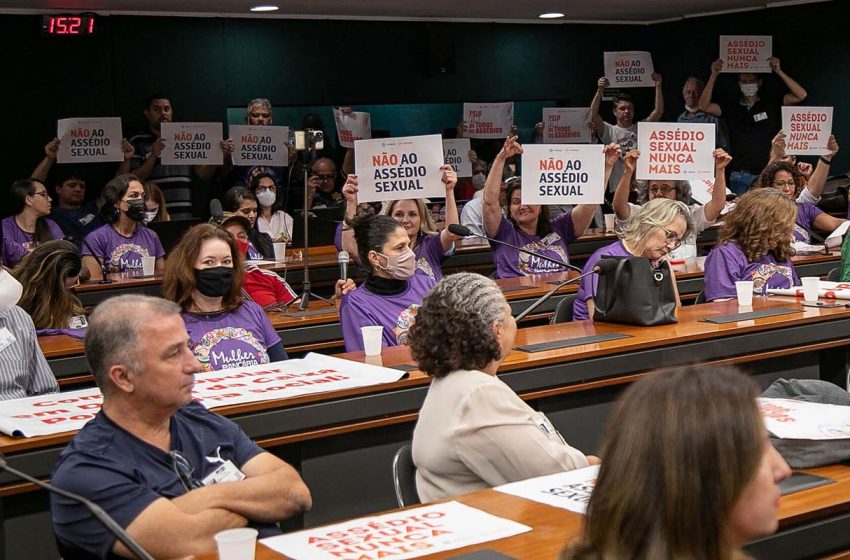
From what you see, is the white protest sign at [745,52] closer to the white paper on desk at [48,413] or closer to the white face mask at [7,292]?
the white face mask at [7,292]

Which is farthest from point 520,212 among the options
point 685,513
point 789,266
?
point 685,513

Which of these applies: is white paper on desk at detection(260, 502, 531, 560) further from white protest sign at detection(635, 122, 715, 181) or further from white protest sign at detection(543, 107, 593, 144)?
white protest sign at detection(543, 107, 593, 144)

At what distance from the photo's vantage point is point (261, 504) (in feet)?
9.29

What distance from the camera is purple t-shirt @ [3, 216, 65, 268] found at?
8570mm

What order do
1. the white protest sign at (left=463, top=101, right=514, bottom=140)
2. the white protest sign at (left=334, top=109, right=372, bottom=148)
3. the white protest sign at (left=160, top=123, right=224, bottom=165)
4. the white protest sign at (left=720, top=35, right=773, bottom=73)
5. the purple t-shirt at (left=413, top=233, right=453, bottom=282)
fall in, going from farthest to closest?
1. the white protest sign at (left=463, top=101, right=514, bottom=140)
2. the white protest sign at (left=720, top=35, right=773, bottom=73)
3. the white protest sign at (left=334, top=109, right=372, bottom=148)
4. the white protest sign at (left=160, top=123, right=224, bottom=165)
5. the purple t-shirt at (left=413, top=233, right=453, bottom=282)

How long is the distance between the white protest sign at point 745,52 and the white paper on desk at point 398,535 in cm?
1039

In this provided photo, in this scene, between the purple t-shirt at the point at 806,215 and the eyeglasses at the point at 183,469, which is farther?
the purple t-shirt at the point at 806,215

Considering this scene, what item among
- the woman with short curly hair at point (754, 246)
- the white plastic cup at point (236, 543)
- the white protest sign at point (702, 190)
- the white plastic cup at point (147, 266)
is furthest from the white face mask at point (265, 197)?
the white plastic cup at point (236, 543)

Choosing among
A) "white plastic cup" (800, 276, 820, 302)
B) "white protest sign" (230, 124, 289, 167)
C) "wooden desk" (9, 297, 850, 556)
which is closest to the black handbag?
"wooden desk" (9, 297, 850, 556)

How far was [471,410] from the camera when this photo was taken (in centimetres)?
289

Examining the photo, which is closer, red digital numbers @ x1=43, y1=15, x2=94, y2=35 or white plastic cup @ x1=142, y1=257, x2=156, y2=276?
white plastic cup @ x1=142, y1=257, x2=156, y2=276

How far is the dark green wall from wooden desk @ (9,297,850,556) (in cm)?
718

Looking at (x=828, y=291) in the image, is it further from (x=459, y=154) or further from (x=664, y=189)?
(x=459, y=154)

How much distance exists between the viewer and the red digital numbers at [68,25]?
10.4 m
